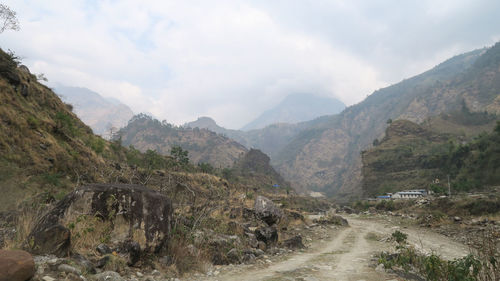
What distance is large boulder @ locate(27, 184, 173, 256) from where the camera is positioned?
5777mm

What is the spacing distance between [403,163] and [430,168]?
40.2 feet

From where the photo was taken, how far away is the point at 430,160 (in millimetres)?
81938

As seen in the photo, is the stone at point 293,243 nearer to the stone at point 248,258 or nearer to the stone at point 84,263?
the stone at point 248,258

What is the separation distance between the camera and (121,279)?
188 inches

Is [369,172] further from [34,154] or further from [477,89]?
[477,89]

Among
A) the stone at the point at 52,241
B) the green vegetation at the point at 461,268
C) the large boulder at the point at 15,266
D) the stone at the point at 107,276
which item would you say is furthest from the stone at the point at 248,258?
the large boulder at the point at 15,266

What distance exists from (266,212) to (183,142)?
17581cm

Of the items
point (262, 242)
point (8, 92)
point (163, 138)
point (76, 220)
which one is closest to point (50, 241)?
point (76, 220)

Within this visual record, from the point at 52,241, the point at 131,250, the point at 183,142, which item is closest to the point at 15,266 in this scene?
the point at 52,241

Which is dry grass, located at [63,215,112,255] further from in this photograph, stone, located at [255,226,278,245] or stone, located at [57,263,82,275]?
stone, located at [255,226,278,245]

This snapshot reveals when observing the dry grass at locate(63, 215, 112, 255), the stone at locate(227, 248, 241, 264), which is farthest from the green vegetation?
the dry grass at locate(63, 215, 112, 255)

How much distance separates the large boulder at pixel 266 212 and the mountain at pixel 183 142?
148734 mm

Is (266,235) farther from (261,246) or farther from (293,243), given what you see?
(293,243)

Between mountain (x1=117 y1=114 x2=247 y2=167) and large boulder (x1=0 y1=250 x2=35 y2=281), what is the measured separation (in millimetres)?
159152
